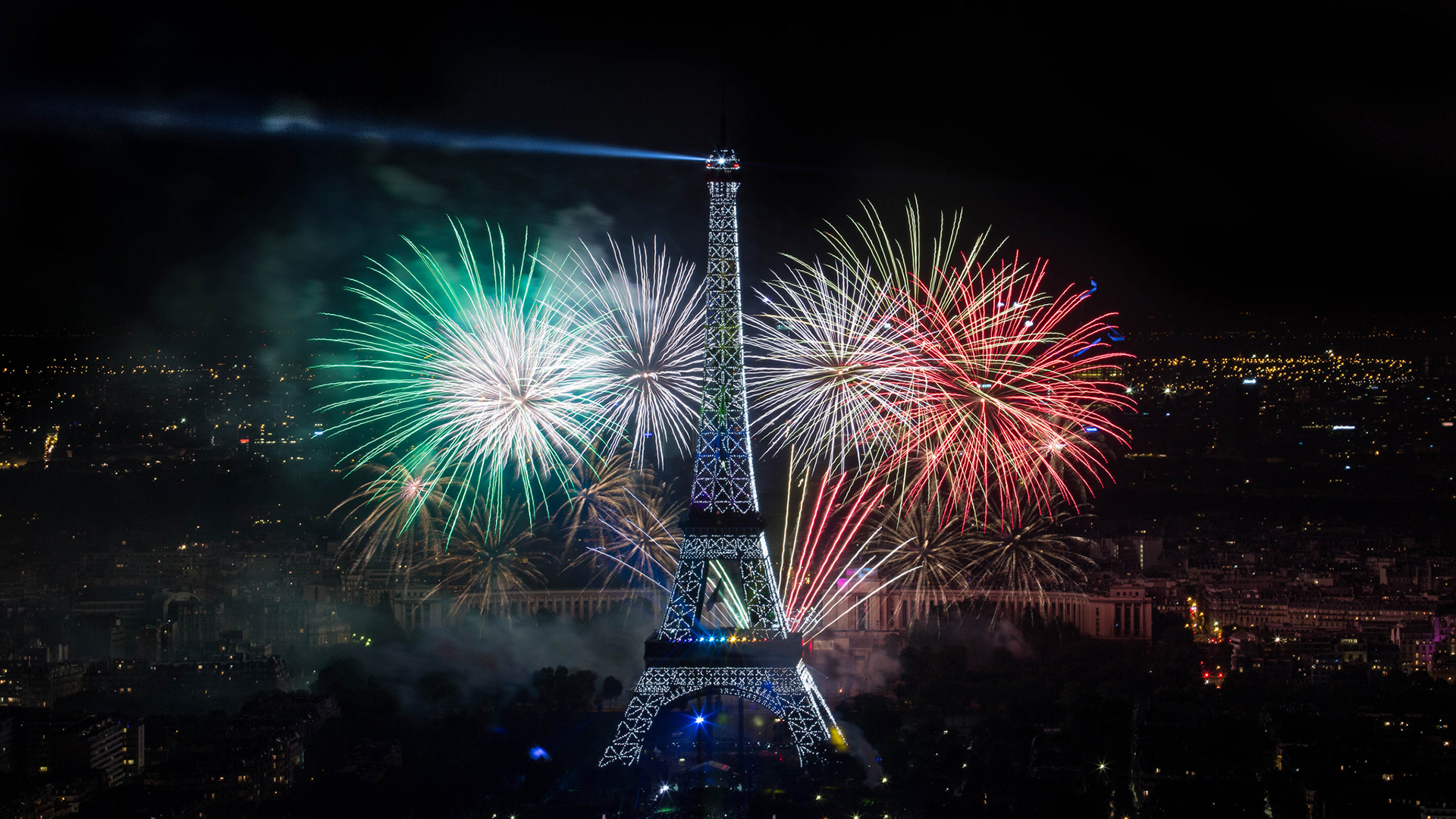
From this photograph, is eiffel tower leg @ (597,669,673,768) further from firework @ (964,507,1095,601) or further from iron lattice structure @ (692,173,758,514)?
firework @ (964,507,1095,601)

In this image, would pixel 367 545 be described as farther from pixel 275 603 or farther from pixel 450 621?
pixel 450 621

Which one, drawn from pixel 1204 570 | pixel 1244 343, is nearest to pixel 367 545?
pixel 1204 570

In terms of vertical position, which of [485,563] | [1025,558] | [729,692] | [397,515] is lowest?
[729,692]

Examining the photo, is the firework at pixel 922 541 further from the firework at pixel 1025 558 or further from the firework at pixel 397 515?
the firework at pixel 397 515

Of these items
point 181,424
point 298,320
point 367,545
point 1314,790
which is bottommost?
point 1314,790

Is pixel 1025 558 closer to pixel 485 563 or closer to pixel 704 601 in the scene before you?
pixel 485 563

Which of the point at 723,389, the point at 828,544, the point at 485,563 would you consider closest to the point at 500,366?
the point at 723,389
